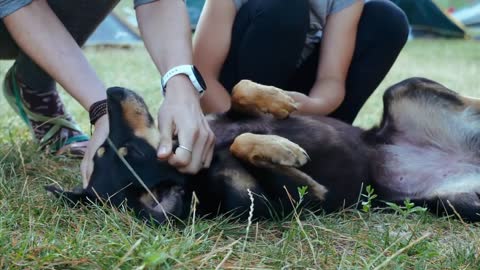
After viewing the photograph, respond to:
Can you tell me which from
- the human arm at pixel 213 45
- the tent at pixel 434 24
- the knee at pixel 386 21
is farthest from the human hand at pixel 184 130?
the tent at pixel 434 24

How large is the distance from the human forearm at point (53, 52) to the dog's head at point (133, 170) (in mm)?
272

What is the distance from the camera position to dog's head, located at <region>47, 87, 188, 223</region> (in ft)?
6.38

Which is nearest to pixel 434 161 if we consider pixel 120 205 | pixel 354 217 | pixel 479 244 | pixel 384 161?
pixel 384 161

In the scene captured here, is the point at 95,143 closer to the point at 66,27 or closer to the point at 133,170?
the point at 133,170

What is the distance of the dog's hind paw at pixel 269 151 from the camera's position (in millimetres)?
1999

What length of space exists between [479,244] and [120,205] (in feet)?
3.52

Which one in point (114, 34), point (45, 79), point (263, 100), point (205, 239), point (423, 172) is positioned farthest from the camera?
point (114, 34)

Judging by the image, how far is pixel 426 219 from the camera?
212 cm

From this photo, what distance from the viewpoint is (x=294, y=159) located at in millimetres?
2002

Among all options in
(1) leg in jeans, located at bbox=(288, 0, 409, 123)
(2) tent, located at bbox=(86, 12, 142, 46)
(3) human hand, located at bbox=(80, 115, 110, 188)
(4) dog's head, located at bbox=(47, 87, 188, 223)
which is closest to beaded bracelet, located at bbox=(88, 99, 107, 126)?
(3) human hand, located at bbox=(80, 115, 110, 188)

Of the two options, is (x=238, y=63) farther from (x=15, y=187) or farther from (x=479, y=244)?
(x=479, y=244)

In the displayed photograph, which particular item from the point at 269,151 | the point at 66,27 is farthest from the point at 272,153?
the point at 66,27

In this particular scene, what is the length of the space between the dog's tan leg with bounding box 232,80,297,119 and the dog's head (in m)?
0.44

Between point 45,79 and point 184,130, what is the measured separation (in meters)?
1.37
